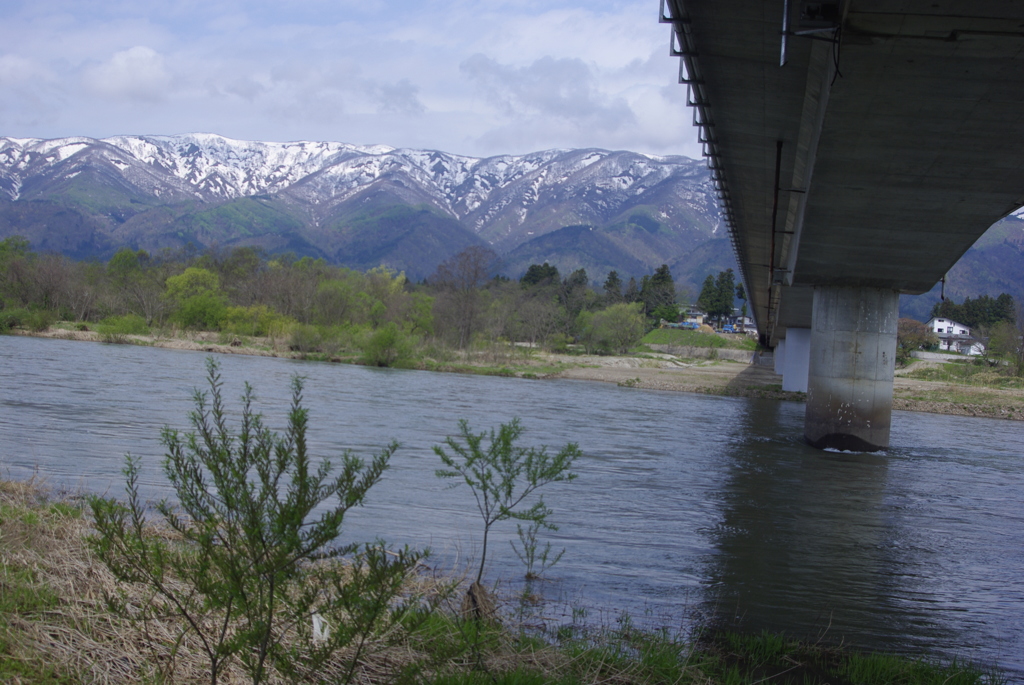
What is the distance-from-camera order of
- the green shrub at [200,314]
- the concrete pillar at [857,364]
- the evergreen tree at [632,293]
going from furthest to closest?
the evergreen tree at [632,293], the green shrub at [200,314], the concrete pillar at [857,364]

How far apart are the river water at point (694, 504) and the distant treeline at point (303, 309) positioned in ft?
106

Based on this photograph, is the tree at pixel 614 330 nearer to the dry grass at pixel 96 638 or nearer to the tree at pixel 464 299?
the tree at pixel 464 299

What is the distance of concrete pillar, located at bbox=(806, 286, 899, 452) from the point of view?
28.0 metres

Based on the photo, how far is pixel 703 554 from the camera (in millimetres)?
12273

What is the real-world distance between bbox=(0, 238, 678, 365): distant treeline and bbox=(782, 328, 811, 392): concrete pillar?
27.9 meters

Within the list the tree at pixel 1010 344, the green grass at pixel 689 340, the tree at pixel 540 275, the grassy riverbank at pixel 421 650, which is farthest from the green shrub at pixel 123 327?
the tree at pixel 540 275

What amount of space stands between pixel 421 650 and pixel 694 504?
11396 mm

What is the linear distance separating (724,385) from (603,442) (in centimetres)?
3473

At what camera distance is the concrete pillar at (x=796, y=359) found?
53.5 metres

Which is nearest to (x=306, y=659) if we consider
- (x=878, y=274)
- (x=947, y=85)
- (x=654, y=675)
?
(x=654, y=675)

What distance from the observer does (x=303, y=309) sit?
280ft

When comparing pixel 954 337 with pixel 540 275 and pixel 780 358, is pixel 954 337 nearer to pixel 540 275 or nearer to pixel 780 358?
pixel 540 275

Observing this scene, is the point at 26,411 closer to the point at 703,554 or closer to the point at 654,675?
the point at 703,554

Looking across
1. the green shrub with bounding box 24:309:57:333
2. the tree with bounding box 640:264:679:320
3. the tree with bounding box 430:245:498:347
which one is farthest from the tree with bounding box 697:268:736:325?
the green shrub with bounding box 24:309:57:333
